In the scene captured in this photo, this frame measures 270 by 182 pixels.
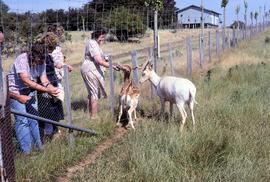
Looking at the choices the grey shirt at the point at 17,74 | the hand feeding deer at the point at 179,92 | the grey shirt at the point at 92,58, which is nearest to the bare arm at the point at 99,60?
the grey shirt at the point at 92,58

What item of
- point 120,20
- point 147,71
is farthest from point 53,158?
point 120,20

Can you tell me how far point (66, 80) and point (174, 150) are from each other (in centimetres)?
196

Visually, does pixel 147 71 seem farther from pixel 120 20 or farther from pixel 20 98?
pixel 120 20

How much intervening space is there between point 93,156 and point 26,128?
107 centimetres

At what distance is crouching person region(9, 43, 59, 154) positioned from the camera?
6.71 metres

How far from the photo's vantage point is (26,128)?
689cm

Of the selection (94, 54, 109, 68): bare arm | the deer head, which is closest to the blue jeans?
(94, 54, 109, 68): bare arm

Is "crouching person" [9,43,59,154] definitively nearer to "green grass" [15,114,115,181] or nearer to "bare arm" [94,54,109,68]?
"green grass" [15,114,115,181]

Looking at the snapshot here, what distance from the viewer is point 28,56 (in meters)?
6.85

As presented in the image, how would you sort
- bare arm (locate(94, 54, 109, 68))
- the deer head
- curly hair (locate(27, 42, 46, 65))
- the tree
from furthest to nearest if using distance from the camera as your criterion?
the tree, the deer head, bare arm (locate(94, 54, 109, 68)), curly hair (locate(27, 42, 46, 65))

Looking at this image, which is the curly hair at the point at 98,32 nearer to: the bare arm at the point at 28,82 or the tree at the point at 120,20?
the tree at the point at 120,20

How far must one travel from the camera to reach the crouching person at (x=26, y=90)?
22.0ft

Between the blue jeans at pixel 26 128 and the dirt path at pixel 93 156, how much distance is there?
0.64 m

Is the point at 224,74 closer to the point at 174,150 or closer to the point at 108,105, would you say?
the point at 108,105
